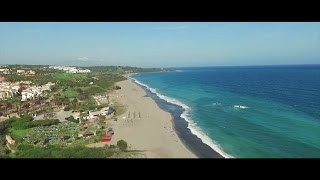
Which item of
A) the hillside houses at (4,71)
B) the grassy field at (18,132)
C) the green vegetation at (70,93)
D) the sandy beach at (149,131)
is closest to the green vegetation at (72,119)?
the sandy beach at (149,131)

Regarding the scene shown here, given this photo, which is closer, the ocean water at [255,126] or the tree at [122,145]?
the tree at [122,145]

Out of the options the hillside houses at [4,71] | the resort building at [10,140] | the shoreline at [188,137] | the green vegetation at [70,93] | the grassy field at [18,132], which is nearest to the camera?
the shoreline at [188,137]

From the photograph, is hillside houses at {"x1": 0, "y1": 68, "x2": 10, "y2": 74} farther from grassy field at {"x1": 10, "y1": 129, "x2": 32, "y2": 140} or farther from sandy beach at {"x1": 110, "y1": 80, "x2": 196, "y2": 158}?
grassy field at {"x1": 10, "y1": 129, "x2": 32, "y2": 140}

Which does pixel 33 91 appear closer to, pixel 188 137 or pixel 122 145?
pixel 122 145

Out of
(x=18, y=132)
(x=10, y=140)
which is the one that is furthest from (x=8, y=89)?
(x=10, y=140)

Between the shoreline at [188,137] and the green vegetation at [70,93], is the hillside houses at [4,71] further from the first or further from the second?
the shoreline at [188,137]

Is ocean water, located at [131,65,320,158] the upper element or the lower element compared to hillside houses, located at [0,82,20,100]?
lower

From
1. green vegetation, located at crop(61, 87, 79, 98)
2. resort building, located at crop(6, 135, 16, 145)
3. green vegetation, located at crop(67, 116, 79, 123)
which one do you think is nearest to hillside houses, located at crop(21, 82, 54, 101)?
green vegetation, located at crop(61, 87, 79, 98)

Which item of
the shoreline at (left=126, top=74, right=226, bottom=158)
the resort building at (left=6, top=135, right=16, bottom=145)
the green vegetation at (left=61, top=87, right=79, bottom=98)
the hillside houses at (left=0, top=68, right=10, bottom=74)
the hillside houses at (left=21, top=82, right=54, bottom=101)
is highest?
the hillside houses at (left=0, top=68, right=10, bottom=74)
